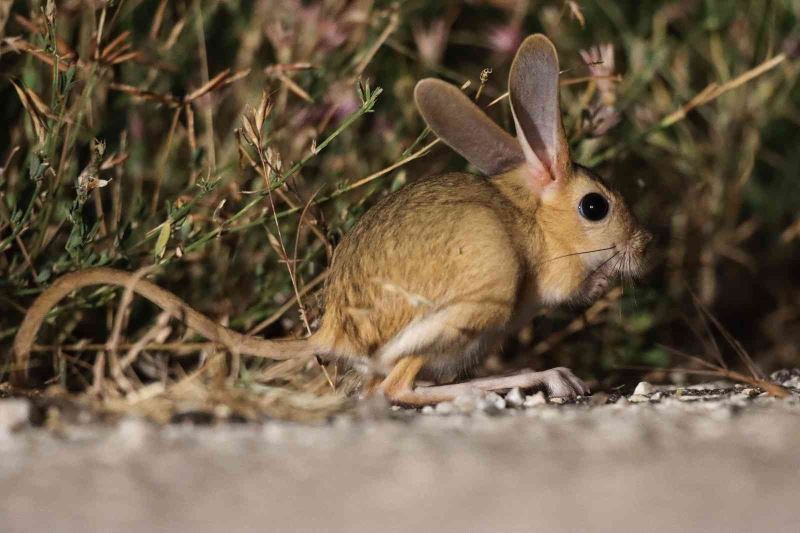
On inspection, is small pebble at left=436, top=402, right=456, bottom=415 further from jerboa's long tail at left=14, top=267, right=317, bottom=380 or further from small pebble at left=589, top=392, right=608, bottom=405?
jerboa's long tail at left=14, top=267, right=317, bottom=380

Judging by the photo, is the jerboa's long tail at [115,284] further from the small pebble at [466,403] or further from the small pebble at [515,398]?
the small pebble at [515,398]

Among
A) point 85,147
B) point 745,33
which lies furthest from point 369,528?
point 745,33

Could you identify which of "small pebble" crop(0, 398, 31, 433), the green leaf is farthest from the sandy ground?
the green leaf

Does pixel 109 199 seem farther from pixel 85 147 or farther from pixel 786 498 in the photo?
pixel 786 498

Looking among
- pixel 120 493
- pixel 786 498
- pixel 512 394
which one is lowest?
pixel 512 394

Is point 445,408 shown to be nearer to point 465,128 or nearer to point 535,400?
point 535,400

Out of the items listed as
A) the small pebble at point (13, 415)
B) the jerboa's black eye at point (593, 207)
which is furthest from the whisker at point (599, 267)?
the small pebble at point (13, 415)

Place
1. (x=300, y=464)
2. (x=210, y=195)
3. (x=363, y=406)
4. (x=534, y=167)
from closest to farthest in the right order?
(x=300, y=464) < (x=363, y=406) < (x=534, y=167) < (x=210, y=195)
